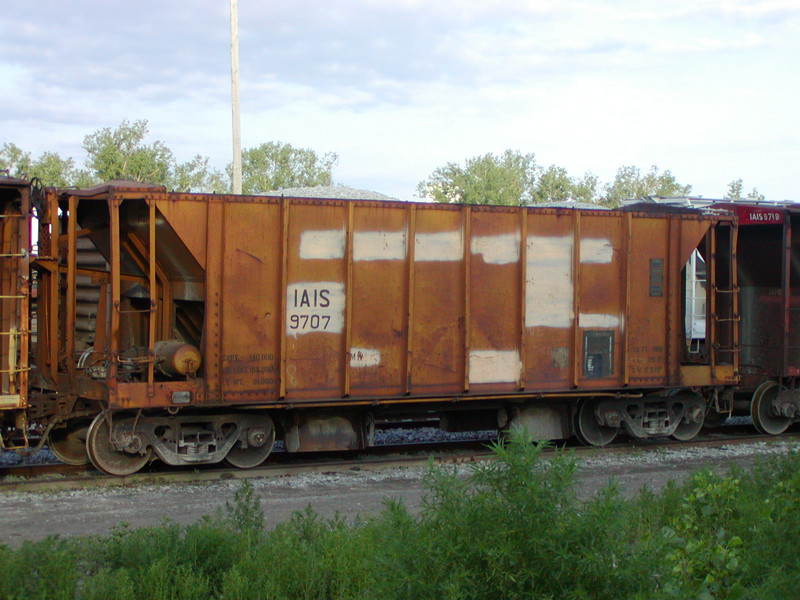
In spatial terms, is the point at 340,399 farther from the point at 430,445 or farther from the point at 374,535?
the point at 374,535

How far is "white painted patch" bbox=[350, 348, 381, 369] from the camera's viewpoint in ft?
32.8

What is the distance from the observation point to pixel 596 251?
36.7 ft

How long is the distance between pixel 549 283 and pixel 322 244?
3.15 meters

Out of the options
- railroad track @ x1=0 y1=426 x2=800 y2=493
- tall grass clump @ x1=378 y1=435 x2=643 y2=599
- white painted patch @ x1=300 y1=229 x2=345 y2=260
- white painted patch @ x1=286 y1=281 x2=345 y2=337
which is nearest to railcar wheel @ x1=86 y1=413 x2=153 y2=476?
railroad track @ x1=0 y1=426 x2=800 y2=493

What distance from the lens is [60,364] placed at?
10.1 metres

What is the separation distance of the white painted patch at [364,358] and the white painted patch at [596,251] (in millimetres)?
3198

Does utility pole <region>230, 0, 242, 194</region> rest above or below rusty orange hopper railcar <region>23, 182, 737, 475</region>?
above

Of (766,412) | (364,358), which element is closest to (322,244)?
(364,358)

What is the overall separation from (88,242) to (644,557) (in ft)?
27.4

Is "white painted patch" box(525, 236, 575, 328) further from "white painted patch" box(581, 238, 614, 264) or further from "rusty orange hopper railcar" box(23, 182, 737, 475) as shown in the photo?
"white painted patch" box(581, 238, 614, 264)

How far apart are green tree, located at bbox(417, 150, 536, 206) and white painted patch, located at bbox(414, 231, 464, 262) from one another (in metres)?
32.1

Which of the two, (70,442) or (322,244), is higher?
(322,244)

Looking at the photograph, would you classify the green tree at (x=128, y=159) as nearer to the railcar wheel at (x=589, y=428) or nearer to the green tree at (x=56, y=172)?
the green tree at (x=56, y=172)

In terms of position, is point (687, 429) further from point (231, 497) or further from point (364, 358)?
point (231, 497)
